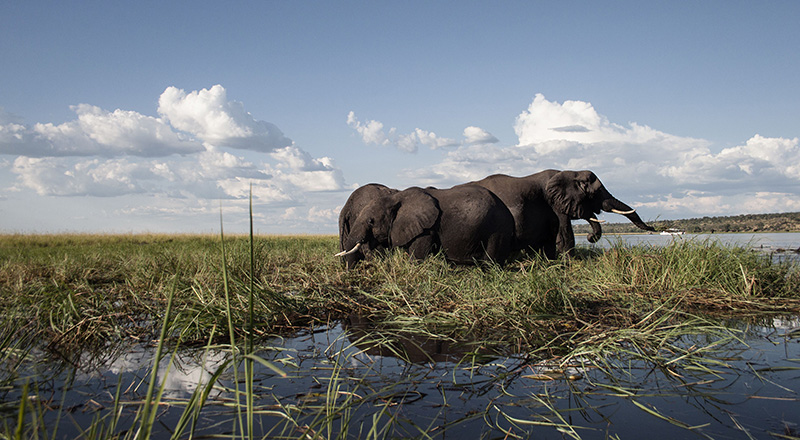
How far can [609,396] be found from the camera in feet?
8.83

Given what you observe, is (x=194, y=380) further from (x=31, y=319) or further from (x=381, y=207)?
(x=381, y=207)

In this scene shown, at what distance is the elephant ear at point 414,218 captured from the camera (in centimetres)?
767

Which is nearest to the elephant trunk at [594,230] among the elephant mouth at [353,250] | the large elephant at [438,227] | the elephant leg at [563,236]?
the elephant leg at [563,236]

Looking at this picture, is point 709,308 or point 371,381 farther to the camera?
point 709,308

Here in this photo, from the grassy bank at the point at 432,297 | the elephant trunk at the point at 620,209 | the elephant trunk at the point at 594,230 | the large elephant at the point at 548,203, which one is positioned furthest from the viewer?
the elephant trunk at the point at 620,209

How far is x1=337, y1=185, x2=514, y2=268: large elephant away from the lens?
769 centimetres

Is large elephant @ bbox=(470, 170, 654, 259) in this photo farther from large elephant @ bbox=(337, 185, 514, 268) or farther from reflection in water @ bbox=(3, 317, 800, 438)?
reflection in water @ bbox=(3, 317, 800, 438)

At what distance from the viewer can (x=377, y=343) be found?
3904 mm

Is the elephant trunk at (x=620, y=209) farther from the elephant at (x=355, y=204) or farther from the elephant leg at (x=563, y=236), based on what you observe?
the elephant at (x=355, y=204)

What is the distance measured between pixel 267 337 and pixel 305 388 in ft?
4.94

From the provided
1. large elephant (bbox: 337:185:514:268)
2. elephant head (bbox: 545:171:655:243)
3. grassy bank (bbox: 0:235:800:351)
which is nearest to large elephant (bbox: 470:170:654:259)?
elephant head (bbox: 545:171:655:243)

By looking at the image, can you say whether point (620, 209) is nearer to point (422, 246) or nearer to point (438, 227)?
point (438, 227)

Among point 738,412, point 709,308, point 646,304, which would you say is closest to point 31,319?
point 738,412

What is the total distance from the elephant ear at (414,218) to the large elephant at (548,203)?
6.36ft
